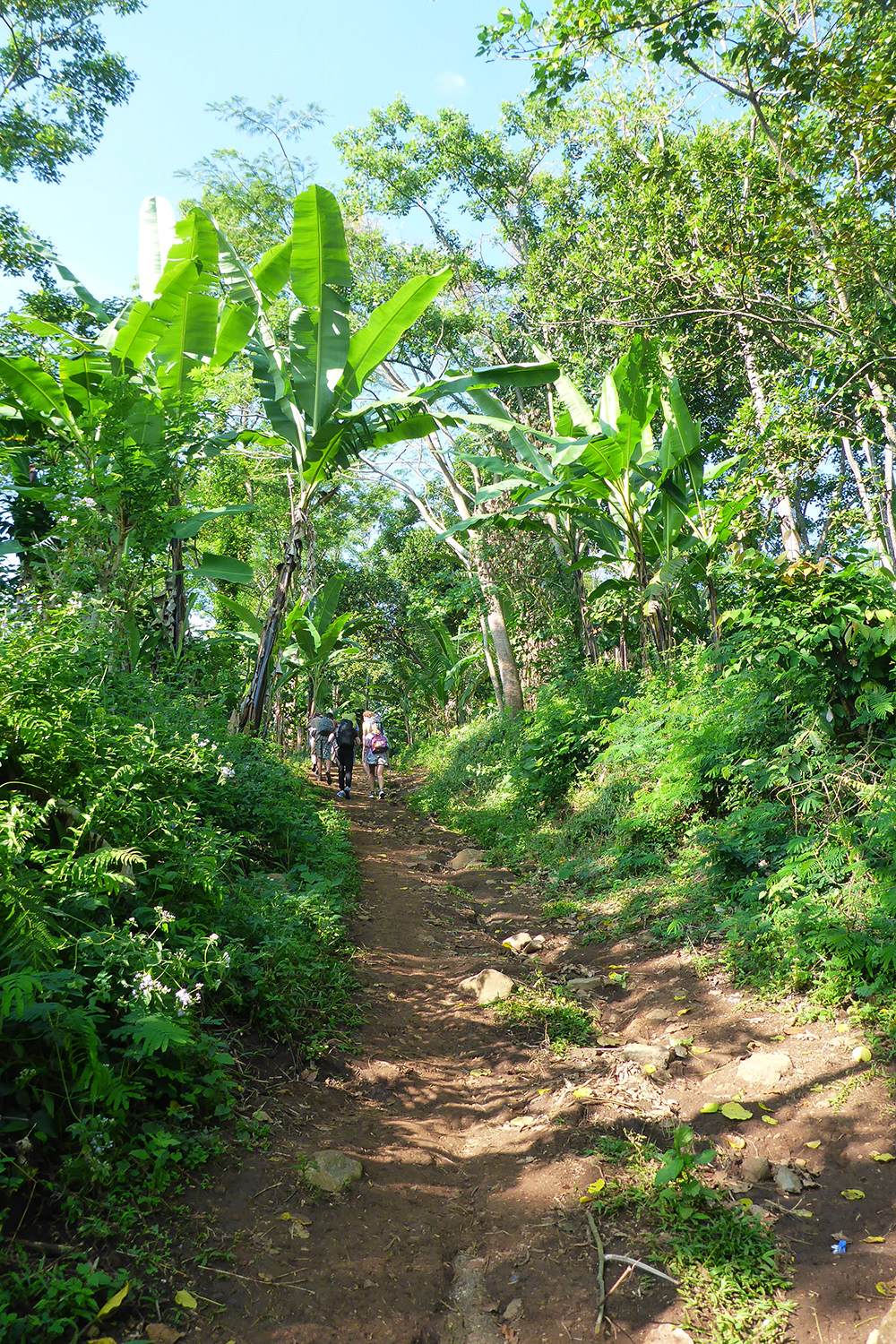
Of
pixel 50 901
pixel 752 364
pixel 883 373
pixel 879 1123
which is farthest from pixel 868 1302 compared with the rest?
pixel 752 364

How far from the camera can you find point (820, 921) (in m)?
3.90

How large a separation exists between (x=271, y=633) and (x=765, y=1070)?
225 inches

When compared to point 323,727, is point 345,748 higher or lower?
lower

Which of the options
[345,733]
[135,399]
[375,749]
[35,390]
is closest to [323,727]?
[375,749]

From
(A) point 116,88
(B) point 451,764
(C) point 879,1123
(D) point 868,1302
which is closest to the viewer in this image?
(D) point 868,1302

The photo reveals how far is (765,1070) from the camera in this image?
11.4 feet

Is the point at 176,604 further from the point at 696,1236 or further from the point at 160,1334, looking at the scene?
the point at 696,1236

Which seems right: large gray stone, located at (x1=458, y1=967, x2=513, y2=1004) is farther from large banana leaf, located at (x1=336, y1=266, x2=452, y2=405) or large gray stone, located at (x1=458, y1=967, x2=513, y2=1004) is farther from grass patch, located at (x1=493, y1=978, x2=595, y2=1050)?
large banana leaf, located at (x1=336, y1=266, x2=452, y2=405)

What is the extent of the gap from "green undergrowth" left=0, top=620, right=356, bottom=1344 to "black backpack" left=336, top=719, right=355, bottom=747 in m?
7.43

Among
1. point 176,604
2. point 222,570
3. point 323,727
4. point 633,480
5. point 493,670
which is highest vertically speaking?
point 633,480

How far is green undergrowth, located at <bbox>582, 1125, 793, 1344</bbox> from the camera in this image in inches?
91.4

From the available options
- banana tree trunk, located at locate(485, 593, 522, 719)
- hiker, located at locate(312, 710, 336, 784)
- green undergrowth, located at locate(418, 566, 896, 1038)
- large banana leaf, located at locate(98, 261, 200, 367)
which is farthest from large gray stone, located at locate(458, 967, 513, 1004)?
hiker, located at locate(312, 710, 336, 784)

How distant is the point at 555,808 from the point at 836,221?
6078 mm

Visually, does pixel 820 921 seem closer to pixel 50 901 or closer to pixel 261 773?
pixel 50 901
